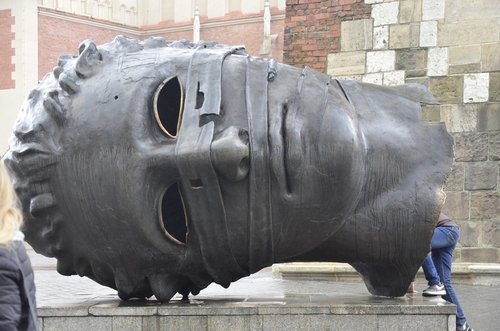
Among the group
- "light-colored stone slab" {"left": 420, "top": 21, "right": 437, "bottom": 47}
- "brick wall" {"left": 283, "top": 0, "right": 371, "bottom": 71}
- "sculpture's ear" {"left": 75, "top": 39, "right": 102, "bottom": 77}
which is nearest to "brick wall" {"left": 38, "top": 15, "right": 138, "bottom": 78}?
"brick wall" {"left": 283, "top": 0, "right": 371, "bottom": 71}

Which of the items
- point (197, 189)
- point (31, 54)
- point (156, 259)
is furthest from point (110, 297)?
point (31, 54)

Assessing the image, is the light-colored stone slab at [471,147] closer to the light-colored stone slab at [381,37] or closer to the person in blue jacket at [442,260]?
the light-colored stone slab at [381,37]

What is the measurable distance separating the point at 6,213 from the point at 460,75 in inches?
319

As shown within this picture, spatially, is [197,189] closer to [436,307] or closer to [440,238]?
[436,307]

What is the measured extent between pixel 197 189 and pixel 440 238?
272 centimetres

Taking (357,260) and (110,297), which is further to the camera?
(110,297)

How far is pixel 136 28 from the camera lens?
125ft

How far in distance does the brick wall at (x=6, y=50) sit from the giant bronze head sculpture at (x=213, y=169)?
80.8ft

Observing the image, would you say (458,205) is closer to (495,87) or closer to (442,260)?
(495,87)

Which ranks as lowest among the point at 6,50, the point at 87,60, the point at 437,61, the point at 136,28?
the point at 87,60

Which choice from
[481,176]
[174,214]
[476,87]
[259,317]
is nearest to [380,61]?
[476,87]

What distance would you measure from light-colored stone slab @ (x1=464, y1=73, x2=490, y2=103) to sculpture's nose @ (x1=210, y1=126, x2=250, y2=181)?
6039 millimetres

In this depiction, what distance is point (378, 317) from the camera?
4.51 metres

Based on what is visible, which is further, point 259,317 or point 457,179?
point 457,179
